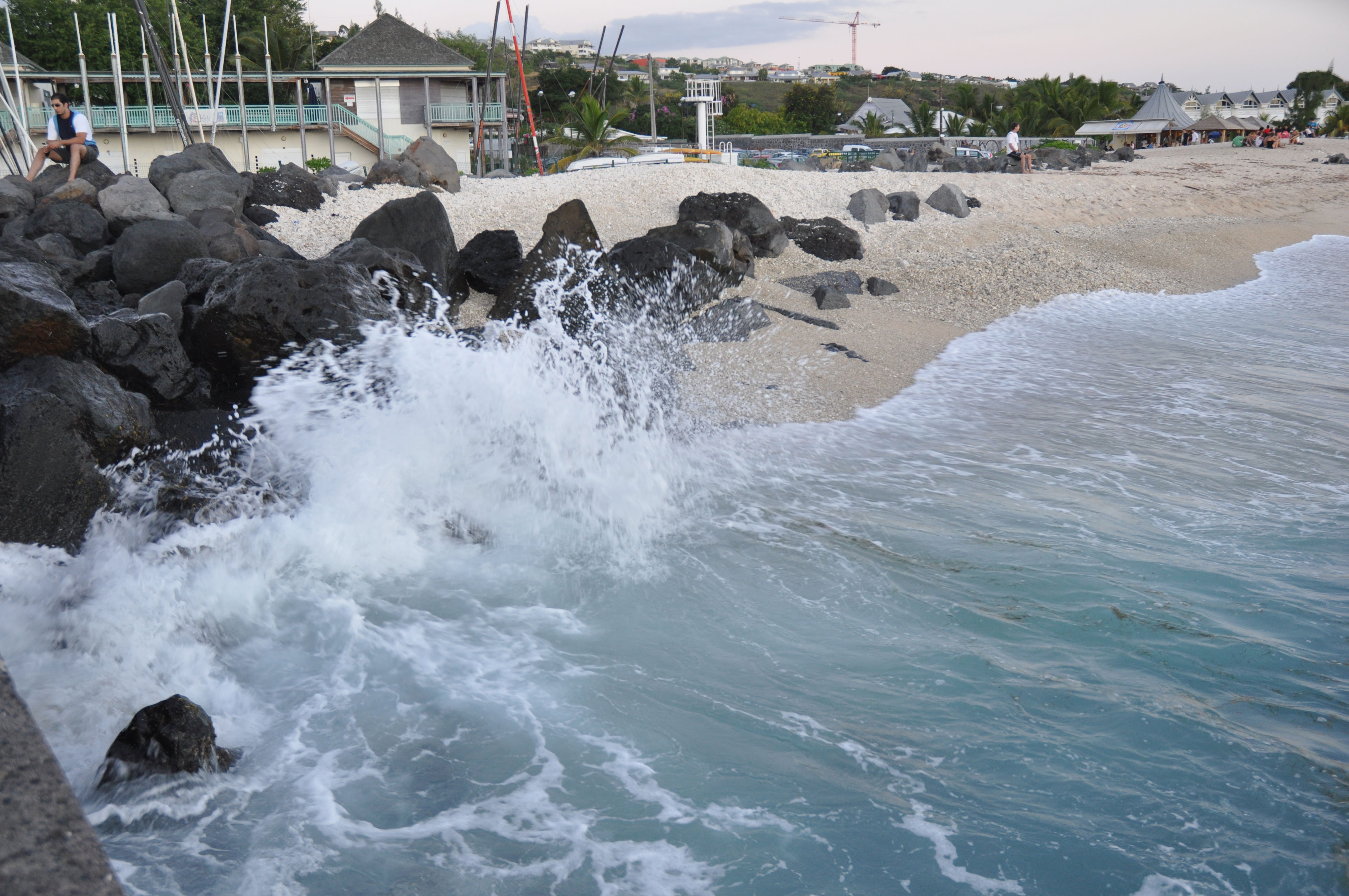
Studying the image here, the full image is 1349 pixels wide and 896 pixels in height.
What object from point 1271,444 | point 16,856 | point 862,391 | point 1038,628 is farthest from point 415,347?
point 1271,444

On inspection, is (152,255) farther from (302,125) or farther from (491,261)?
(302,125)

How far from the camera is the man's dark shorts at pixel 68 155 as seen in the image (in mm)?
11664

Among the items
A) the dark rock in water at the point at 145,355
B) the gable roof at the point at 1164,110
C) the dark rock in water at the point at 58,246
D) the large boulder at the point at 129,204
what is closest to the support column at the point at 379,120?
the large boulder at the point at 129,204

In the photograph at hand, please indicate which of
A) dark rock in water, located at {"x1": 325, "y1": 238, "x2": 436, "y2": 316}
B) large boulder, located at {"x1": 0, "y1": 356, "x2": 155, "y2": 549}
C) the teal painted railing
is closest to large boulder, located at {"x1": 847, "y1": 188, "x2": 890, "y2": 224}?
dark rock in water, located at {"x1": 325, "y1": 238, "x2": 436, "y2": 316}

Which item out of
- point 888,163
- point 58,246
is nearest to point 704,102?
point 888,163

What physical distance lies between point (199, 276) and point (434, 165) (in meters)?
6.98

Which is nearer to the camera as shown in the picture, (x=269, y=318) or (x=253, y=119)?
(x=269, y=318)

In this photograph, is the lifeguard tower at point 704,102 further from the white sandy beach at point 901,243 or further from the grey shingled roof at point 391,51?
the grey shingled roof at point 391,51

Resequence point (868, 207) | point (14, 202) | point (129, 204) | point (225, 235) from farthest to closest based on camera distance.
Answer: point (868, 207) < point (14, 202) < point (129, 204) < point (225, 235)

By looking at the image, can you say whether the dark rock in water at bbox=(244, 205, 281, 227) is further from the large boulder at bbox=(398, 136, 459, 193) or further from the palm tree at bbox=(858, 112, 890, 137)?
the palm tree at bbox=(858, 112, 890, 137)

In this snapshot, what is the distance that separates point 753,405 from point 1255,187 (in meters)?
22.7

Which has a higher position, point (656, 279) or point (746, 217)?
point (746, 217)

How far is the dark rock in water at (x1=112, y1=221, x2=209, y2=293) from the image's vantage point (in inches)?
327

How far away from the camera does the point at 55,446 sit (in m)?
4.89
